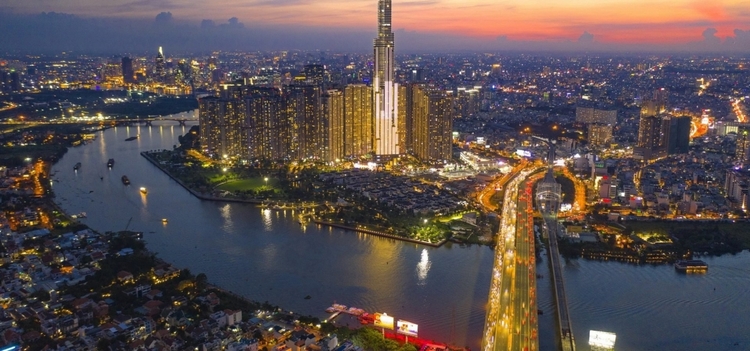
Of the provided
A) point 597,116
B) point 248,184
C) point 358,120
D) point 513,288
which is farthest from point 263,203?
point 597,116

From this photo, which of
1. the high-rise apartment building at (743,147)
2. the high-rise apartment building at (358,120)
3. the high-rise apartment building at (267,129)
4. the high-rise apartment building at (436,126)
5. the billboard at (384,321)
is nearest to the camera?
the billboard at (384,321)

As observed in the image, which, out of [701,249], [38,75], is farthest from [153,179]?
[38,75]

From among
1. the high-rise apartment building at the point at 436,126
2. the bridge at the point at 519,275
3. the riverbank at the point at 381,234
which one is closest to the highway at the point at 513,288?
the bridge at the point at 519,275

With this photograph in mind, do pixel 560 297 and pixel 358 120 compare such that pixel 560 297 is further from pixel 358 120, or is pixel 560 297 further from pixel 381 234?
pixel 358 120

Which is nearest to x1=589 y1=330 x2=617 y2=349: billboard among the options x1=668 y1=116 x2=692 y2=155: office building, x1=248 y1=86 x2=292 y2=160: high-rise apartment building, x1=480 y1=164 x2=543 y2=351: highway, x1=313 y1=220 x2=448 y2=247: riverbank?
x1=480 y1=164 x2=543 y2=351: highway

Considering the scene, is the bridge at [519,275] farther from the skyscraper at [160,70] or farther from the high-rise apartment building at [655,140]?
the skyscraper at [160,70]

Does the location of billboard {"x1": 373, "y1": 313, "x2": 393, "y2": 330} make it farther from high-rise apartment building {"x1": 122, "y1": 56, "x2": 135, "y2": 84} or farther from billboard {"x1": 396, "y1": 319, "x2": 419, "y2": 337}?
high-rise apartment building {"x1": 122, "y1": 56, "x2": 135, "y2": 84}
